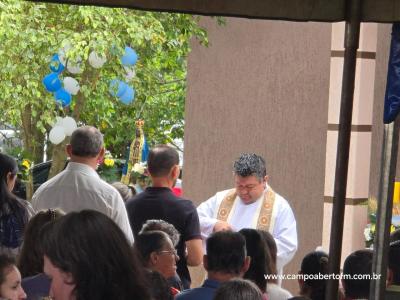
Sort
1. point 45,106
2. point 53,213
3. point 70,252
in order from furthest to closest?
1. point 45,106
2. point 53,213
3. point 70,252

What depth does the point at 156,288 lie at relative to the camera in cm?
460

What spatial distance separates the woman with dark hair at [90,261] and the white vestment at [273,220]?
397cm

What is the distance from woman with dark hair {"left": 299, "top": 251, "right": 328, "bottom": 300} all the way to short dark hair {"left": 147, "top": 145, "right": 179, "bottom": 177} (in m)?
1.14

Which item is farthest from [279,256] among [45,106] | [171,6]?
[45,106]

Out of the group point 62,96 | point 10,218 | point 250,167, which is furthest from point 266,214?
point 62,96

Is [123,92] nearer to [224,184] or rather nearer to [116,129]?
→ [224,184]

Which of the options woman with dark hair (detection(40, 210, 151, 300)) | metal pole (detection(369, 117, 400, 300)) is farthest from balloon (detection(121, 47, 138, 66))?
woman with dark hair (detection(40, 210, 151, 300))

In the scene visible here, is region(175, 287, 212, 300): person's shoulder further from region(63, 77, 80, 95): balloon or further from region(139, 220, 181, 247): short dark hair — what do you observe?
region(63, 77, 80, 95): balloon

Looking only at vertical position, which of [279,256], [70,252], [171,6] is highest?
[171,6]

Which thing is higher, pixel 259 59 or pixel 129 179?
pixel 259 59

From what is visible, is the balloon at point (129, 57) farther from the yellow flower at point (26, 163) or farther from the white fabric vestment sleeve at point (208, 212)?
the white fabric vestment sleeve at point (208, 212)

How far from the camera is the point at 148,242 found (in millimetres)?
5336

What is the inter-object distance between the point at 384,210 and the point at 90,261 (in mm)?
2032

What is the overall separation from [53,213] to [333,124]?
4.52 m
